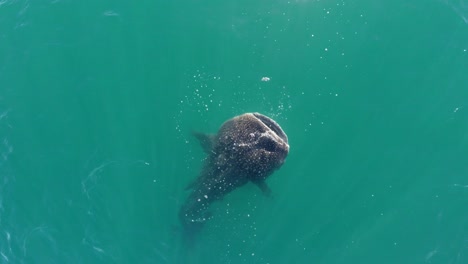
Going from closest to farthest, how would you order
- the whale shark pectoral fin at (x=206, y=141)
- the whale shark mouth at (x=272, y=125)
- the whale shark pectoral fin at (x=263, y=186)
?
the whale shark pectoral fin at (x=263, y=186), the whale shark mouth at (x=272, y=125), the whale shark pectoral fin at (x=206, y=141)

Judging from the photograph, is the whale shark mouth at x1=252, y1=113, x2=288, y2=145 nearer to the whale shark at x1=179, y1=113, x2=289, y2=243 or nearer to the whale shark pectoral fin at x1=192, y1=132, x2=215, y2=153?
the whale shark at x1=179, y1=113, x2=289, y2=243

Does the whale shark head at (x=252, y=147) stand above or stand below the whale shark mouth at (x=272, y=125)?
below

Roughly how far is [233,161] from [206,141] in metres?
2.90

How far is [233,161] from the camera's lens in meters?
35.1

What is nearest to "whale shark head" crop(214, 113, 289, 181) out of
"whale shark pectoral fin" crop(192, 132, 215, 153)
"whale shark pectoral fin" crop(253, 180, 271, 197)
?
"whale shark pectoral fin" crop(253, 180, 271, 197)

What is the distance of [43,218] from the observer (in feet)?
119

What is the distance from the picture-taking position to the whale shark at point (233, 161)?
34875 mm

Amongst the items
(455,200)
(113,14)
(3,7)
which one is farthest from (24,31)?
(455,200)

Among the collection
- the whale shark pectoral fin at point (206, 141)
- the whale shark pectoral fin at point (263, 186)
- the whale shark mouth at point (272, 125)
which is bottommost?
the whale shark pectoral fin at point (263, 186)

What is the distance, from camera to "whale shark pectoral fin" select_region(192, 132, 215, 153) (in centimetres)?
3590

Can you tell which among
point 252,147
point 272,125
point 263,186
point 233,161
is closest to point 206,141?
point 233,161

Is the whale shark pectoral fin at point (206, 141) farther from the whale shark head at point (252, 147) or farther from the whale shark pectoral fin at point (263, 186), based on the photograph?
the whale shark pectoral fin at point (263, 186)

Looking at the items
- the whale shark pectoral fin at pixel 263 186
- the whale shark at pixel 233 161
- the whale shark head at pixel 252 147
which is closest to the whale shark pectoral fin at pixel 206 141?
A: the whale shark at pixel 233 161

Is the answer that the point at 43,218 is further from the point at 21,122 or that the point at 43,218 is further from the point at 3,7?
the point at 3,7
